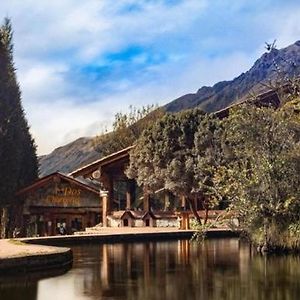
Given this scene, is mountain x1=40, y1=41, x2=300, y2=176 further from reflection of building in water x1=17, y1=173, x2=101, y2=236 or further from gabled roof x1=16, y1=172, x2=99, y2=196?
gabled roof x1=16, y1=172, x2=99, y2=196

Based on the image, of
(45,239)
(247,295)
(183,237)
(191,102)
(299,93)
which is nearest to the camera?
(247,295)

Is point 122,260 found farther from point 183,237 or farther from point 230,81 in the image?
point 230,81

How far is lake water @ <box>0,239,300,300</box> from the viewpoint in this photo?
14.0 metres

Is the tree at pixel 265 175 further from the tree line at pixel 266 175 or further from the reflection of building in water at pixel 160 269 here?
the reflection of building in water at pixel 160 269

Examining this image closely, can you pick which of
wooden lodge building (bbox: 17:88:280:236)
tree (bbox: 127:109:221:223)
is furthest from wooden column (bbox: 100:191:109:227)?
Result: tree (bbox: 127:109:221:223)

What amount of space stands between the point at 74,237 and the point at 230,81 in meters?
152

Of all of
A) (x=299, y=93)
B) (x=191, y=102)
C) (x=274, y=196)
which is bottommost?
(x=274, y=196)

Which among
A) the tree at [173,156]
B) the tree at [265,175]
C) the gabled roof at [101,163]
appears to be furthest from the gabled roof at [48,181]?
the tree at [265,175]

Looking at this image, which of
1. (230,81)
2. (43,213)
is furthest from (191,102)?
(43,213)

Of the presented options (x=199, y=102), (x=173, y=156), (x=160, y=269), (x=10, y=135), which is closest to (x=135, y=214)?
(x=173, y=156)

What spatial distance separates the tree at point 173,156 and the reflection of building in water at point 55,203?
8376 mm

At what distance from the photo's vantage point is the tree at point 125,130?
59.6m

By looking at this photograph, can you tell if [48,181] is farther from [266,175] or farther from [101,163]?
[266,175]

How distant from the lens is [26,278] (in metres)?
16.9
